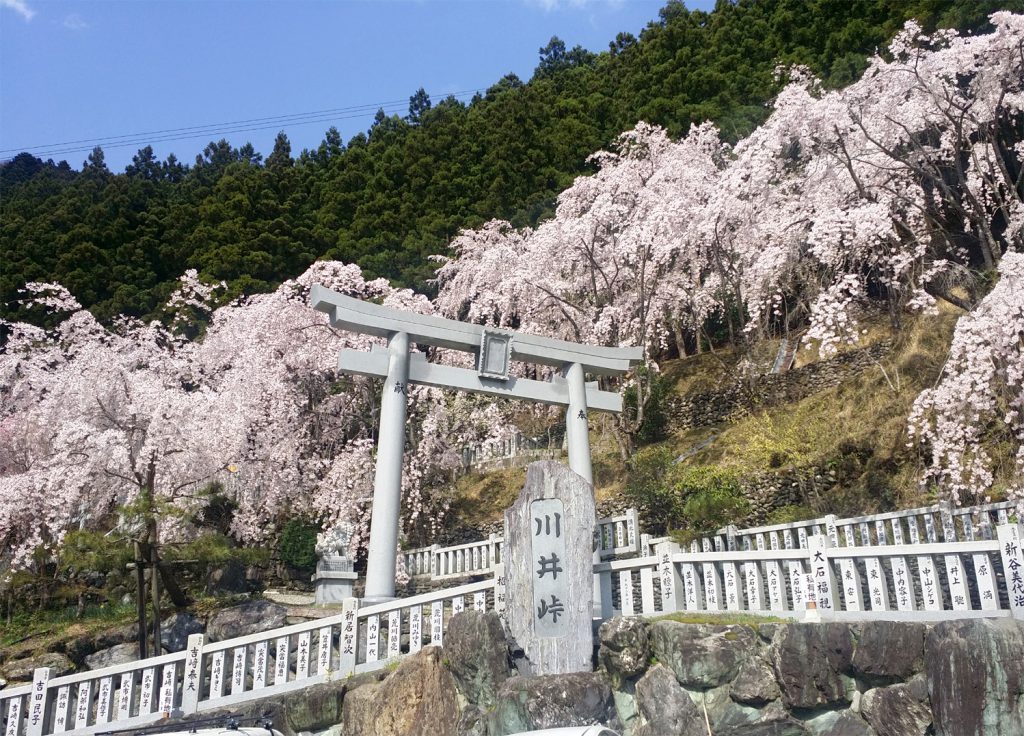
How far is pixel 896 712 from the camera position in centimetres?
685

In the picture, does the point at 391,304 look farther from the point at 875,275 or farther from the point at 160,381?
the point at 875,275

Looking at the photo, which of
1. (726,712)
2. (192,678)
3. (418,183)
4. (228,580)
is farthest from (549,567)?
(418,183)

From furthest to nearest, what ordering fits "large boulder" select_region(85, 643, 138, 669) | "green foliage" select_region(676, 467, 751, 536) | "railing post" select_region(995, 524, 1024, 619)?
1. "large boulder" select_region(85, 643, 138, 669)
2. "green foliage" select_region(676, 467, 751, 536)
3. "railing post" select_region(995, 524, 1024, 619)

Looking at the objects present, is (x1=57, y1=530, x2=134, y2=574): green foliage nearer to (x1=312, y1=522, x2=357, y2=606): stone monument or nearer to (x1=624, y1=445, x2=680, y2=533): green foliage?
(x1=312, y1=522, x2=357, y2=606): stone monument

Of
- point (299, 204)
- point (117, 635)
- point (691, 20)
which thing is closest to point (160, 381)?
point (117, 635)

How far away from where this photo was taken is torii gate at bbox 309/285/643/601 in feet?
40.6

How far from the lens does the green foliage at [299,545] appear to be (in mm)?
17328

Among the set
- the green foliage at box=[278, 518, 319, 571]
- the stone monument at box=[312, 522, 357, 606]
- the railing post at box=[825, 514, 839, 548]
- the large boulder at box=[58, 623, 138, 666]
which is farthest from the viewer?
the green foliage at box=[278, 518, 319, 571]

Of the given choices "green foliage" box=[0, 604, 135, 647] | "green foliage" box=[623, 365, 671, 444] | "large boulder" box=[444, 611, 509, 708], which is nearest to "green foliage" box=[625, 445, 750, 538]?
"green foliage" box=[623, 365, 671, 444]

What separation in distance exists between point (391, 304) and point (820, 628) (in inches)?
604

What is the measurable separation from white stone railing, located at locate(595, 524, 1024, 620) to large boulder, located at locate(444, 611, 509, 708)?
1.56 meters

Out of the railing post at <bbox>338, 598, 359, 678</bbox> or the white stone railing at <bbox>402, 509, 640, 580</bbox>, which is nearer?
the railing post at <bbox>338, 598, 359, 678</bbox>

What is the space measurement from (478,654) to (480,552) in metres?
7.72

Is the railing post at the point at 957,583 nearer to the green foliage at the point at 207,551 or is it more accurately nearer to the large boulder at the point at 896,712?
the large boulder at the point at 896,712
